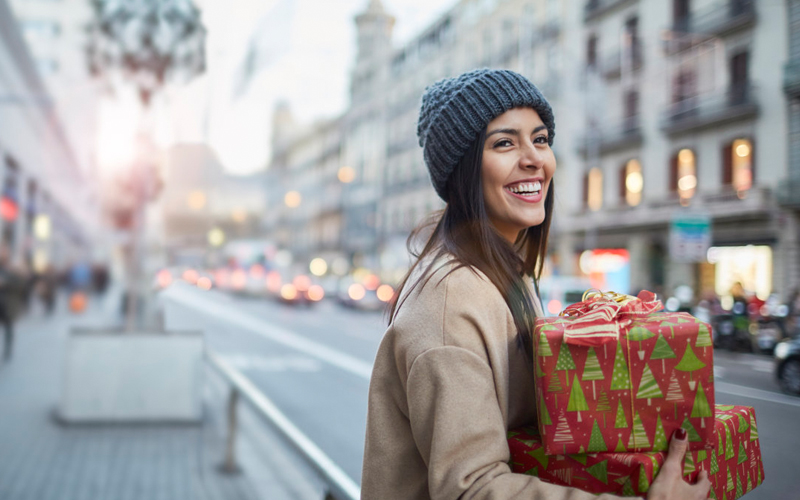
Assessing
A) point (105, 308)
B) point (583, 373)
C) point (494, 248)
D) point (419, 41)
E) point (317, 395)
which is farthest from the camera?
point (317, 395)

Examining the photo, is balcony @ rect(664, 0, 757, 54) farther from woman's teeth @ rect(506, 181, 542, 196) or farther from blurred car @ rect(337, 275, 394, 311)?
blurred car @ rect(337, 275, 394, 311)

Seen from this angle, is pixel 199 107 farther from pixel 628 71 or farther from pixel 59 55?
pixel 628 71

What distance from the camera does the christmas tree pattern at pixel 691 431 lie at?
3.63 ft

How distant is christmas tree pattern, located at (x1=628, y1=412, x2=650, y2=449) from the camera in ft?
3.63

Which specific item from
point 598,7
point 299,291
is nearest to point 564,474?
point 598,7

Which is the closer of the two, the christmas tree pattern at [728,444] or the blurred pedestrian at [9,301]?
the christmas tree pattern at [728,444]

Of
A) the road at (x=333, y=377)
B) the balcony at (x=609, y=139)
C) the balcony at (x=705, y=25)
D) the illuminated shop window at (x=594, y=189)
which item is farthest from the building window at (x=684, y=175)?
the road at (x=333, y=377)

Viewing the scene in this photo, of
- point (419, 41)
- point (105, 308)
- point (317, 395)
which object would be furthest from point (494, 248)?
point (317, 395)

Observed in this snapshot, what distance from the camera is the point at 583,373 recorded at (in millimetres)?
1110

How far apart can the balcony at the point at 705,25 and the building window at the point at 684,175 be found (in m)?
1.09

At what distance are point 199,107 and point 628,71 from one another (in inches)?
155

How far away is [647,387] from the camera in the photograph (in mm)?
1104

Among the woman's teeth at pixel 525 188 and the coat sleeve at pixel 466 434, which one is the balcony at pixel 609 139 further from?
the coat sleeve at pixel 466 434

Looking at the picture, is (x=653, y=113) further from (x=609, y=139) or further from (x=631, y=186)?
(x=631, y=186)
